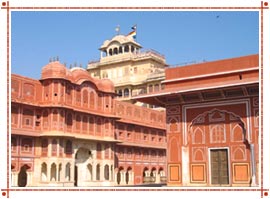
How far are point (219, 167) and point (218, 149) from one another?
79 cm

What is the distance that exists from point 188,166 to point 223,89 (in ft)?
12.7

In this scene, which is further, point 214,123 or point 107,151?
point 107,151

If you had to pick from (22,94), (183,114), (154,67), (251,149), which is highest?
(154,67)

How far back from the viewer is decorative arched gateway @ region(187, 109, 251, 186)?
60.7ft

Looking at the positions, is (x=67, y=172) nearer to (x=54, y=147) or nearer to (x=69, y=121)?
(x=54, y=147)

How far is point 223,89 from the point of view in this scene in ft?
60.6

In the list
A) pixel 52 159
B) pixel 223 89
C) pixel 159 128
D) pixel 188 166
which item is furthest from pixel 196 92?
pixel 159 128

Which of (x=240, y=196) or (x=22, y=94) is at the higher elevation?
(x=22, y=94)

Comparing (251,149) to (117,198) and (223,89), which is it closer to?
(223,89)

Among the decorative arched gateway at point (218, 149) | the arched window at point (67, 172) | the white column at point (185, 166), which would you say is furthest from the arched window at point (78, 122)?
the decorative arched gateway at point (218, 149)

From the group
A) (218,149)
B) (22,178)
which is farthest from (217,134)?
(22,178)

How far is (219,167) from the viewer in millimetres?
19031

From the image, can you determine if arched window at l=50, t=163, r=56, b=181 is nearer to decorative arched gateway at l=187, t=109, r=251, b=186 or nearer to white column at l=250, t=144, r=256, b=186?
decorative arched gateway at l=187, t=109, r=251, b=186

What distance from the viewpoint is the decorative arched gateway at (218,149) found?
1850 centimetres
